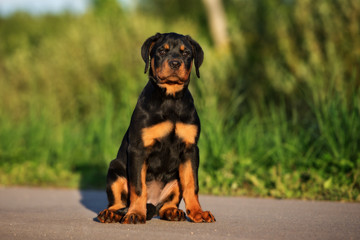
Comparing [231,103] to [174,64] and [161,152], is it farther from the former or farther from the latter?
[161,152]

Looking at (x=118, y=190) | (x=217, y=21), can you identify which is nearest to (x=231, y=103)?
(x=118, y=190)

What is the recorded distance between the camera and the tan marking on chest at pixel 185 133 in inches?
172

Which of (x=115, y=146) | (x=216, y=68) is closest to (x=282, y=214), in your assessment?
(x=115, y=146)

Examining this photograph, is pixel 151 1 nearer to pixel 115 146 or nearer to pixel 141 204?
pixel 115 146

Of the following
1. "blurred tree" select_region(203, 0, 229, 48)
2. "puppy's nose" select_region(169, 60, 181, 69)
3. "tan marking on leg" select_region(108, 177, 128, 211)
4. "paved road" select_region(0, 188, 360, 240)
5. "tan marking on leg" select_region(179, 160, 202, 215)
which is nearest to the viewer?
"paved road" select_region(0, 188, 360, 240)

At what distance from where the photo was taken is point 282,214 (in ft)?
16.3

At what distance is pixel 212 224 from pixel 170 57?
4.99 feet

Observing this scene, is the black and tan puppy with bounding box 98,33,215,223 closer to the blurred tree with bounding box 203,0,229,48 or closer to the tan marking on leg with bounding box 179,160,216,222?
the tan marking on leg with bounding box 179,160,216,222

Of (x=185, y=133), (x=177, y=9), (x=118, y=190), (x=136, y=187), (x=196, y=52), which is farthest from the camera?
(x=177, y=9)

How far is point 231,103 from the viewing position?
452 inches

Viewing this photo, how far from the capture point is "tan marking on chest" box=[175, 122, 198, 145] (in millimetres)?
4379

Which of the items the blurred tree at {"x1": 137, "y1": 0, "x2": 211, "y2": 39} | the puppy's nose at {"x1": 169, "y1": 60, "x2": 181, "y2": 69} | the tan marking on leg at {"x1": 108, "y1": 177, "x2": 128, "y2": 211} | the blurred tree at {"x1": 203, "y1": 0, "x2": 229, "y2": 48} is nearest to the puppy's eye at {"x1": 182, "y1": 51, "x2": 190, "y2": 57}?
the puppy's nose at {"x1": 169, "y1": 60, "x2": 181, "y2": 69}

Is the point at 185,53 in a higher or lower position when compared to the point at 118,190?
higher

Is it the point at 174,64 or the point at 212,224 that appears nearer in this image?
the point at 212,224
